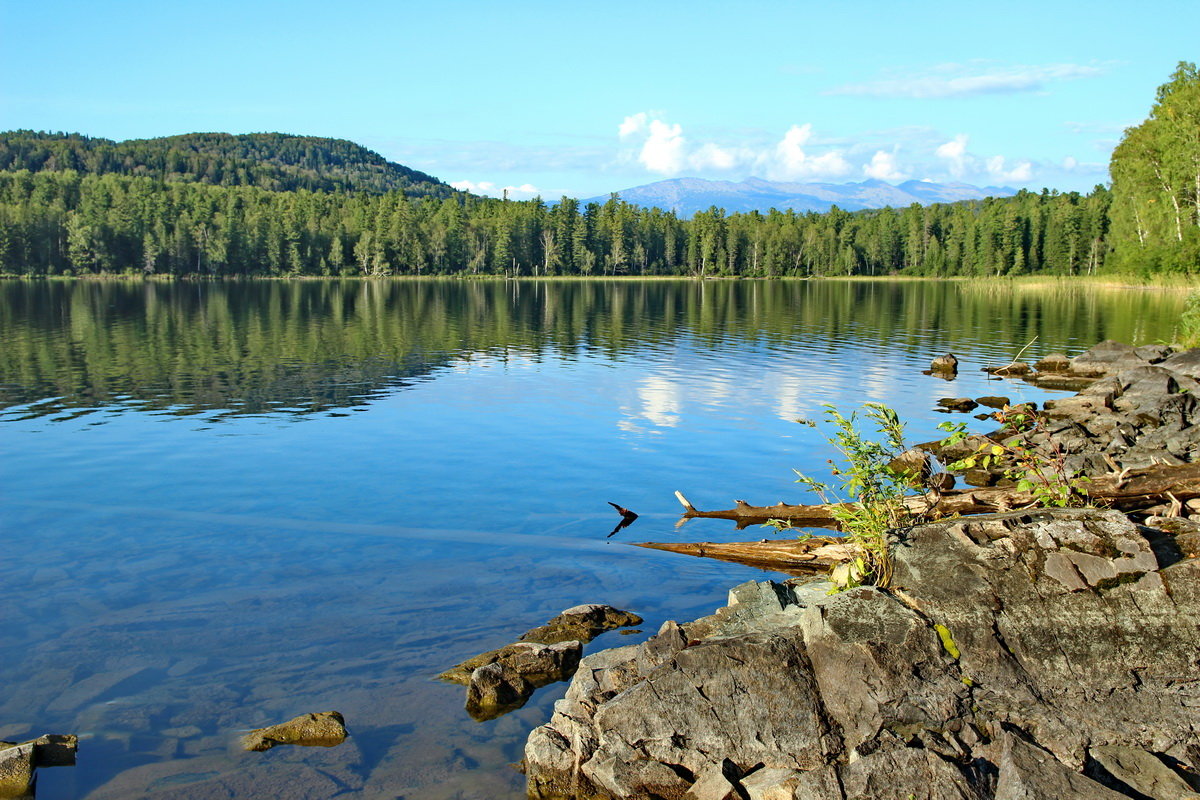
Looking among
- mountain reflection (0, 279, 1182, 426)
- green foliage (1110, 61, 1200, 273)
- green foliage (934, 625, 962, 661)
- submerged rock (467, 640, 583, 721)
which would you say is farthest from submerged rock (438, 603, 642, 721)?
green foliage (1110, 61, 1200, 273)

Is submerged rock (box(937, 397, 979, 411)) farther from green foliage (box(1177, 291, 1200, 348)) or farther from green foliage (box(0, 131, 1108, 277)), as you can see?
green foliage (box(0, 131, 1108, 277))

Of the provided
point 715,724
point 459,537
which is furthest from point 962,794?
point 459,537

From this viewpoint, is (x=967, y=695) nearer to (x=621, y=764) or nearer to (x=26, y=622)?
(x=621, y=764)

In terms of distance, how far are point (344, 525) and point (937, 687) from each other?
11831 mm

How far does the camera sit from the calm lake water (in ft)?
31.6

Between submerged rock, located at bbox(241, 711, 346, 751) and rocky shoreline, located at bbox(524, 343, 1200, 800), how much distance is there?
2.25m

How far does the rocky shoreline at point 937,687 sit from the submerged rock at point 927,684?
0.01 m

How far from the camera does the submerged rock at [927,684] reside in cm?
758

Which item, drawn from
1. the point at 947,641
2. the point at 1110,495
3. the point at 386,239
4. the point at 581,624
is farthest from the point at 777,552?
the point at 386,239

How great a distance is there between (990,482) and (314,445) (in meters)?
16.5

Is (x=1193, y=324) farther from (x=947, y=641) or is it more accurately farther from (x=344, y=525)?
(x=947, y=641)

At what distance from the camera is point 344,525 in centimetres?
1700

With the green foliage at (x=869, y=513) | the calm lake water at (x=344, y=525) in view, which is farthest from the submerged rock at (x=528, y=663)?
the green foliage at (x=869, y=513)

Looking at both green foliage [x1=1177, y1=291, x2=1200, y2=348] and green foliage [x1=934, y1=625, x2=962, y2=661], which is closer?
green foliage [x1=934, y1=625, x2=962, y2=661]
